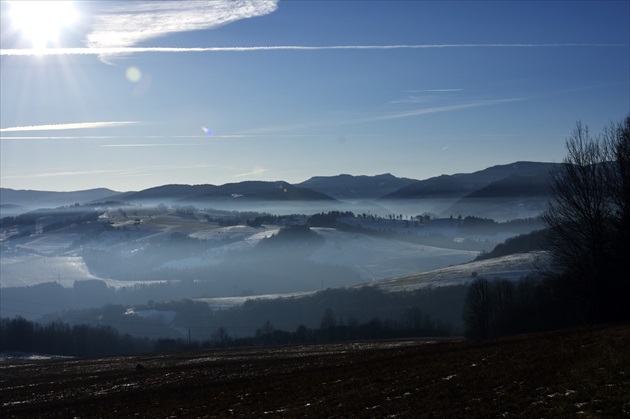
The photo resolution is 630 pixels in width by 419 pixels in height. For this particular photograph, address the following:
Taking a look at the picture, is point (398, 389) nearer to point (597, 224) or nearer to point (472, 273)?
point (597, 224)

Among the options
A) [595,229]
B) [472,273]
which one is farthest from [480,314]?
[472,273]

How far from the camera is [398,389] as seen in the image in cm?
2128

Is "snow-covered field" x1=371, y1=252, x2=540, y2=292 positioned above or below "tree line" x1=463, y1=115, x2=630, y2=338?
below

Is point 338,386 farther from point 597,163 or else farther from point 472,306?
point 472,306

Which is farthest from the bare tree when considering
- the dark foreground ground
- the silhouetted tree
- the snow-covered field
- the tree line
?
the snow-covered field

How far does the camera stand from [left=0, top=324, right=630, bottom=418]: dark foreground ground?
16.6m

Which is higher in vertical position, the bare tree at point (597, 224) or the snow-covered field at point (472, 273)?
the bare tree at point (597, 224)

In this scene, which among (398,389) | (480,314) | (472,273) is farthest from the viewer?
(472,273)

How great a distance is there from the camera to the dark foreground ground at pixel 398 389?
16.6m

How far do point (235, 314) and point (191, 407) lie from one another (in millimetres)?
157041

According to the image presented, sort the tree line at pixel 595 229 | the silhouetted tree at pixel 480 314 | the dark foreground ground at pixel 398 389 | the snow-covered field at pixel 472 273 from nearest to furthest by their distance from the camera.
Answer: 1. the dark foreground ground at pixel 398 389
2. the tree line at pixel 595 229
3. the silhouetted tree at pixel 480 314
4. the snow-covered field at pixel 472 273

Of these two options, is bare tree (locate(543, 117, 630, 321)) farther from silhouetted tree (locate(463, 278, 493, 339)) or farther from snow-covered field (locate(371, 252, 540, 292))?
snow-covered field (locate(371, 252, 540, 292))

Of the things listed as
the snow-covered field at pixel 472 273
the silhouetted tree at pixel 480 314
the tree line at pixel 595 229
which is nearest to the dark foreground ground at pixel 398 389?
the tree line at pixel 595 229

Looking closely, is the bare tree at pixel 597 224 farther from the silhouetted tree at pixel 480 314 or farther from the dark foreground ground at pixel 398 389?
the silhouetted tree at pixel 480 314
